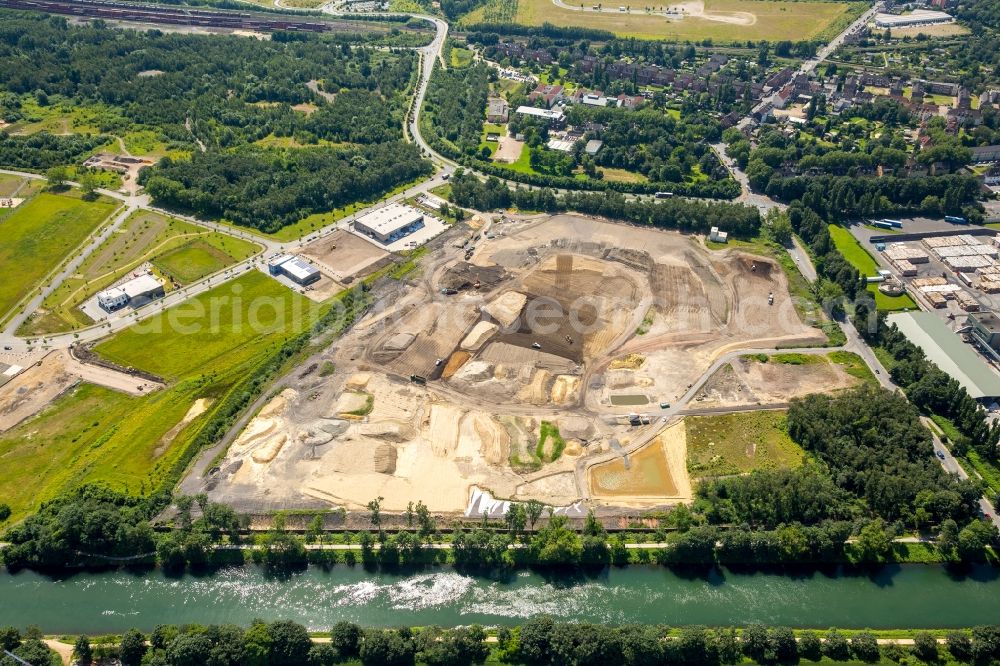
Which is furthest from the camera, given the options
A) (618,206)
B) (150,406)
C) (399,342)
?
(618,206)

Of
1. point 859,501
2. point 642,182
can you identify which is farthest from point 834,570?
point 642,182

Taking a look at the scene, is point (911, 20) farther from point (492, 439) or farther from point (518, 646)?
point (518, 646)

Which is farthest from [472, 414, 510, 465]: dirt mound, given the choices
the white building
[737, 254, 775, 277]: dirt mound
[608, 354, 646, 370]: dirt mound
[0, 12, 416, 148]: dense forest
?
the white building

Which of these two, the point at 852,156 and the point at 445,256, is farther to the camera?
the point at 852,156

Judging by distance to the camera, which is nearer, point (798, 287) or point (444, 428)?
point (444, 428)

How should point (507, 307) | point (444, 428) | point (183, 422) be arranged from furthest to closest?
point (507, 307), point (183, 422), point (444, 428)

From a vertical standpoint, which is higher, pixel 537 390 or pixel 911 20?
pixel 911 20

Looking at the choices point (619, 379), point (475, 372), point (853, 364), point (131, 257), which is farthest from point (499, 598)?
point (131, 257)

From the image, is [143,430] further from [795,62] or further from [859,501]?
[795,62]
